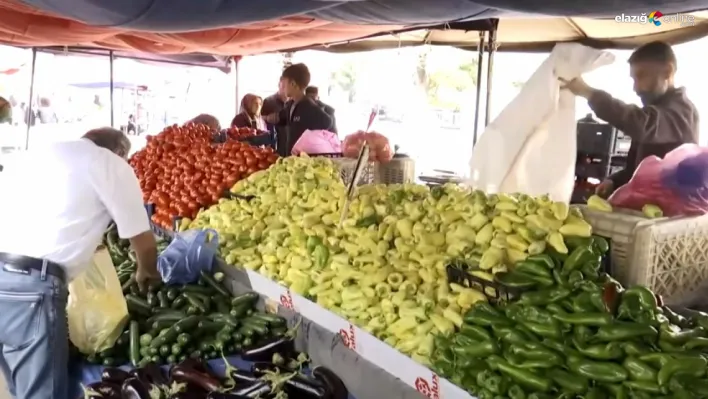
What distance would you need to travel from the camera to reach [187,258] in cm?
Result: 341

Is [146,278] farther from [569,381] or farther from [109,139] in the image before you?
[569,381]

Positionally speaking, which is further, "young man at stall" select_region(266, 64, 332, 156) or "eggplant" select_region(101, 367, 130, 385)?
"young man at stall" select_region(266, 64, 332, 156)

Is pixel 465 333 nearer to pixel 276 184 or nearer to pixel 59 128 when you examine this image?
pixel 276 184

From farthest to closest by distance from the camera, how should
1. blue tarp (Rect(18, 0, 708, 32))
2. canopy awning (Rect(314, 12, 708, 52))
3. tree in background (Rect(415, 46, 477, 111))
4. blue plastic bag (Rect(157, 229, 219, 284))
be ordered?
tree in background (Rect(415, 46, 477, 111)) < canopy awning (Rect(314, 12, 708, 52)) < blue plastic bag (Rect(157, 229, 219, 284)) < blue tarp (Rect(18, 0, 708, 32))

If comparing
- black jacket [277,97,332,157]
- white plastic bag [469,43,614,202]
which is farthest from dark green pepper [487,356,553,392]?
black jacket [277,97,332,157]

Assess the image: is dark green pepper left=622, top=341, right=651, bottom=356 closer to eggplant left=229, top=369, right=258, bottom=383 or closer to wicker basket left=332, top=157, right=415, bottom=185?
eggplant left=229, top=369, right=258, bottom=383

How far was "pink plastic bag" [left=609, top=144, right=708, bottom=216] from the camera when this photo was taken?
2.29 m

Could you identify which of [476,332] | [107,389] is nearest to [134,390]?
[107,389]

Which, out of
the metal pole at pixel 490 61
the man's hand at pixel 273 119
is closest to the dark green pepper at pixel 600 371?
the metal pole at pixel 490 61

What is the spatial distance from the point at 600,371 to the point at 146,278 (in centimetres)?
239

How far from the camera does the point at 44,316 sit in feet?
8.74

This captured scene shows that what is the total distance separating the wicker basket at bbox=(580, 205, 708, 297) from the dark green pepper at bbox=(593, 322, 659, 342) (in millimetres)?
427

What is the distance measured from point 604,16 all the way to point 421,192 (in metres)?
1.42

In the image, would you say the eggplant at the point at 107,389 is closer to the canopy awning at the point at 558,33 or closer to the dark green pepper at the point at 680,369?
the dark green pepper at the point at 680,369
